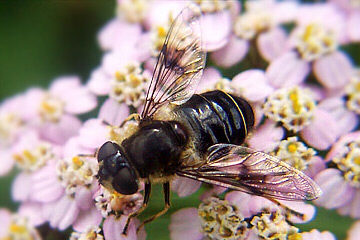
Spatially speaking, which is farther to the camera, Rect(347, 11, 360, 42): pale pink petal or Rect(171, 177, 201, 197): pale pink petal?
Rect(347, 11, 360, 42): pale pink petal

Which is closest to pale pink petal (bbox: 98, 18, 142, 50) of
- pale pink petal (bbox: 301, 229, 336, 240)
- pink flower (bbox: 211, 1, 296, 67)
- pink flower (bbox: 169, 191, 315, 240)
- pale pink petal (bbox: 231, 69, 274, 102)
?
pink flower (bbox: 211, 1, 296, 67)

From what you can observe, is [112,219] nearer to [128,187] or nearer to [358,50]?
[128,187]

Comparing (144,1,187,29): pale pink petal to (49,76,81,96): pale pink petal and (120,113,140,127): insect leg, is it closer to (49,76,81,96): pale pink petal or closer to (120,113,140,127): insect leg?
(49,76,81,96): pale pink petal

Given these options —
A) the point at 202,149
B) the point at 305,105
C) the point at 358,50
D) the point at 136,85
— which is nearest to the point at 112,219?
the point at 202,149

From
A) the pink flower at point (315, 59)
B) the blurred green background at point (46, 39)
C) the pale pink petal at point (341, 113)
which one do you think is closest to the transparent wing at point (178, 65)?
the pink flower at point (315, 59)

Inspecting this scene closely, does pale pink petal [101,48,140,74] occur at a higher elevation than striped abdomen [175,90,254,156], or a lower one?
higher
